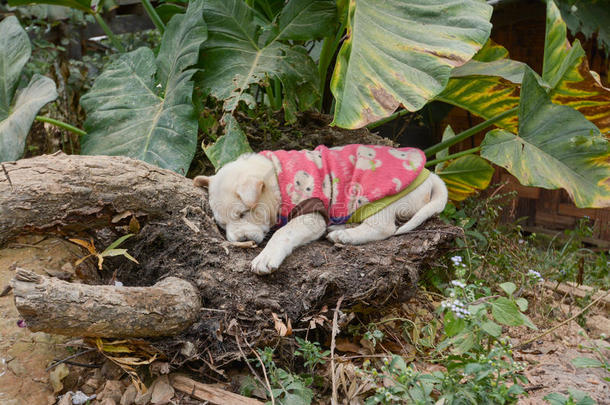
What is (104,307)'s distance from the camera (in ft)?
4.67

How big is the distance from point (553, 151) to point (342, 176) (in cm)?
101

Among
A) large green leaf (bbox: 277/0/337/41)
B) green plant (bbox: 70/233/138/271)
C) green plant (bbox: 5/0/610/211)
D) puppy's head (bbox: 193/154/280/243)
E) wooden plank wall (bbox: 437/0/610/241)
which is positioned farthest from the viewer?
wooden plank wall (bbox: 437/0/610/241)

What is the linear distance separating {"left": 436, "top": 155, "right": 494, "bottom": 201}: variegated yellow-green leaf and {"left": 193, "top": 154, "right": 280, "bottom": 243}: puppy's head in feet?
4.32

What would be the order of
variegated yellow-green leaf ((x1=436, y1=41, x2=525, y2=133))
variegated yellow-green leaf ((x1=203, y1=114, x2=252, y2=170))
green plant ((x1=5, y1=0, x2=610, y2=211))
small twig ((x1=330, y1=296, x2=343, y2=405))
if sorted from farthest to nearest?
variegated yellow-green leaf ((x1=436, y1=41, x2=525, y2=133))
variegated yellow-green leaf ((x1=203, y1=114, x2=252, y2=170))
green plant ((x1=5, y1=0, x2=610, y2=211))
small twig ((x1=330, y1=296, x2=343, y2=405))

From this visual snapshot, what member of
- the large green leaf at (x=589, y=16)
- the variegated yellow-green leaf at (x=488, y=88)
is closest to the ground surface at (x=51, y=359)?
the variegated yellow-green leaf at (x=488, y=88)

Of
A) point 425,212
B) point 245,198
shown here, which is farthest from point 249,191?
point 425,212

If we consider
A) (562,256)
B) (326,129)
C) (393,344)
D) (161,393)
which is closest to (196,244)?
(161,393)

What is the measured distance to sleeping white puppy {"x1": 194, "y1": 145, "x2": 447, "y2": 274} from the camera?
2072 mm

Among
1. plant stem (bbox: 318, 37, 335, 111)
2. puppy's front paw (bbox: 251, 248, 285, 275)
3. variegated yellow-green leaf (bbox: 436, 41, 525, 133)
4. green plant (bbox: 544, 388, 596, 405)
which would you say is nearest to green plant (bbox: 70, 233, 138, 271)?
puppy's front paw (bbox: 251, 248, 285, 275)

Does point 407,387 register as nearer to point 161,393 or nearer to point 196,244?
point 161,393

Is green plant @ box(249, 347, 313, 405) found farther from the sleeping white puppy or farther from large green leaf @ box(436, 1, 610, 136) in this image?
large green leaf @ box(436, 1, 610, 136)

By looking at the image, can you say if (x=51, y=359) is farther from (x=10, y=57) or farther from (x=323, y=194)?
(x=10, y=57)

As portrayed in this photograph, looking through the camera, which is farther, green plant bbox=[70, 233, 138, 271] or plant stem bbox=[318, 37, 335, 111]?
plant stem bbox=[318, 37, 335, 111]

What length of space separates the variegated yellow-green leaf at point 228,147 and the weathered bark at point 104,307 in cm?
82
